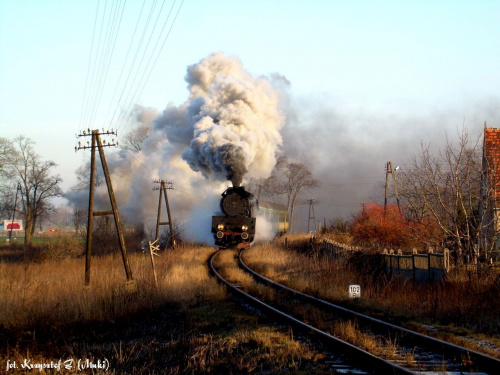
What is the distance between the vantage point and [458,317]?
8.54 metres

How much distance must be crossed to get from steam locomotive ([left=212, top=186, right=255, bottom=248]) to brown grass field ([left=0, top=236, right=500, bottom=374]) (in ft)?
32.5

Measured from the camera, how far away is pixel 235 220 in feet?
85.3

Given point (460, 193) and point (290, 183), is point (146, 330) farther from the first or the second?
point (290, 183)

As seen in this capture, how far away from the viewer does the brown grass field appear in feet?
20.1

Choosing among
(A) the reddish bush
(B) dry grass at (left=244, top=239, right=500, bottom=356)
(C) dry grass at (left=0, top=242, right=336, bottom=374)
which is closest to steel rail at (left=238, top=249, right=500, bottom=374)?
(B) dry grass at (left=244, top=239, right=500, bottom=356)

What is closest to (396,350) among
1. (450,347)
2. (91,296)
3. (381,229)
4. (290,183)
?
(450,347)

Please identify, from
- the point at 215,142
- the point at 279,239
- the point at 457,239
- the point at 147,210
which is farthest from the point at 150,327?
the point at 147,210

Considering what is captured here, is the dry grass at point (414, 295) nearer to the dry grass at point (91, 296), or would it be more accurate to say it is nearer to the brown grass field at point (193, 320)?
the brown grass field at point (193, 320)

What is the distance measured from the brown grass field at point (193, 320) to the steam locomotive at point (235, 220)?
32.5ft

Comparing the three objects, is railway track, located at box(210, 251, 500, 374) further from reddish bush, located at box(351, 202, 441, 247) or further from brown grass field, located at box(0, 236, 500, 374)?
reddish bush, located at box(351, 202, 441, 247)

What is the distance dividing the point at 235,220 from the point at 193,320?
55.6ft

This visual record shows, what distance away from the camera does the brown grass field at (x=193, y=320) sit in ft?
20.1

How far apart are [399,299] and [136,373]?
21.3 ft

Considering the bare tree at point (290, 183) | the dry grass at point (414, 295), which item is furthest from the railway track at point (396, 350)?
the bare tree at point (290, 183)
